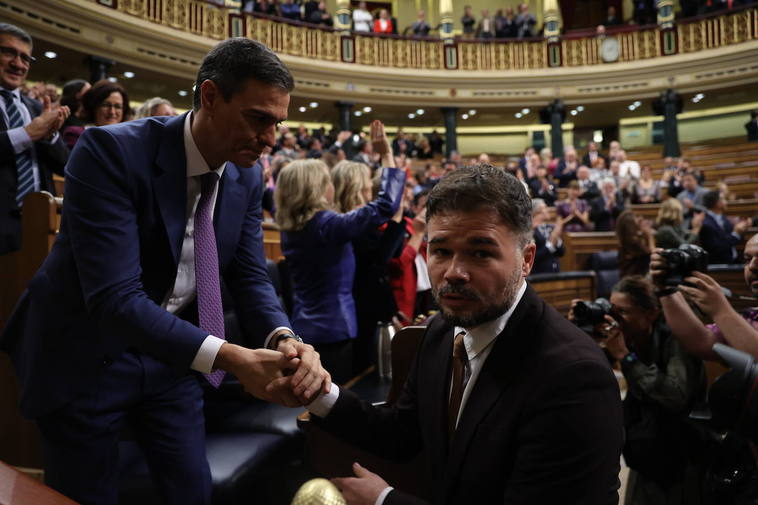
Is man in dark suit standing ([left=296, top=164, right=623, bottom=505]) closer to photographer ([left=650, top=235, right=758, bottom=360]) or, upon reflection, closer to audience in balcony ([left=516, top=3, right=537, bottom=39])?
photographer ([left=650, top=235, right=758, bottom=360])

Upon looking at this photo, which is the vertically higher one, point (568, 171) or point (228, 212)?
point (568, 171)

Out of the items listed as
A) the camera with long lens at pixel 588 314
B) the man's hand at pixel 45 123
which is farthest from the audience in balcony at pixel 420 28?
the camera with long lens at pixel 588 314

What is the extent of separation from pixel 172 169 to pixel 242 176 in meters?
0.22

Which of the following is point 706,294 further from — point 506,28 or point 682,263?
point 506,28

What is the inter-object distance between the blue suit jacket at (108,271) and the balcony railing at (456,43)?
10236 millimetres

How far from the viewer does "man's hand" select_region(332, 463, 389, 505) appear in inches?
40.0

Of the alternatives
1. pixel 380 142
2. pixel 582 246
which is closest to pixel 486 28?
pixel 582 246

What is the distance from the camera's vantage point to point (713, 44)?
497 inches

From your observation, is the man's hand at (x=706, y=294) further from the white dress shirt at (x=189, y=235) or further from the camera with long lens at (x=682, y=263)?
the white dress shirt at (x=189, y=235)

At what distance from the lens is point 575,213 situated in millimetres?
6574

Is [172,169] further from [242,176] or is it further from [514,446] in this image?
[514,446]

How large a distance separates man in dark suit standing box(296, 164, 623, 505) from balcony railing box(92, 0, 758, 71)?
10.6 m

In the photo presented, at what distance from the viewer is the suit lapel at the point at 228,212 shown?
130cm

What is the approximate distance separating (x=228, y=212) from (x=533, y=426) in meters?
0.80
